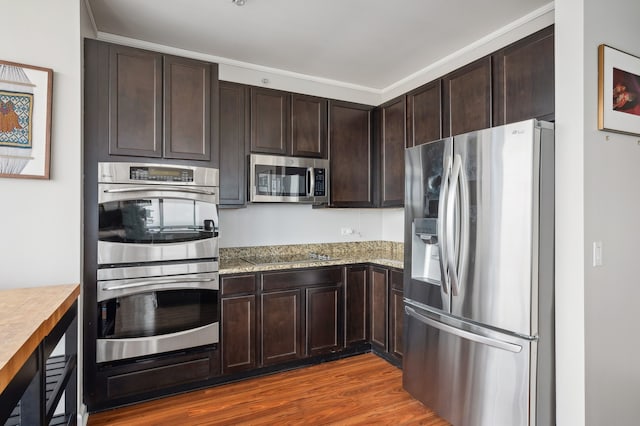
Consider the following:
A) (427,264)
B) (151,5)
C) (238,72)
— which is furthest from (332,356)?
(151,5)

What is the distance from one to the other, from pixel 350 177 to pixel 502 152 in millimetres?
1811

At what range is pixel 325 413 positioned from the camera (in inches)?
97.0

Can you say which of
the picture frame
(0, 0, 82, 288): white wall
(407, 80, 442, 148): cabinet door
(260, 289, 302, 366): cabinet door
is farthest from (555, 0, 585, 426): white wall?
(0, 0, 82, 288): white wall

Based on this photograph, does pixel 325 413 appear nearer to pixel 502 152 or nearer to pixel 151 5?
pixel 502 152

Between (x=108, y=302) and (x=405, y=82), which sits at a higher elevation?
(x=405, y=82)

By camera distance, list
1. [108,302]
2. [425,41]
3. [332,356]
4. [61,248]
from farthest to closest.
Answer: [332,356] < [425,41] < [108,302] < [61,248]

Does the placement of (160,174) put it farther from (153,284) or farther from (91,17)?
(91,17)

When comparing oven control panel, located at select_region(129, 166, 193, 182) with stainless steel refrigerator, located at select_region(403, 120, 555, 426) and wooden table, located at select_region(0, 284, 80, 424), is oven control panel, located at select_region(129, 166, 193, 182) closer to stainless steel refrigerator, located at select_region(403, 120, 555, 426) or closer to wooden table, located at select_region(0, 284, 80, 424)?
wooden table, located at select_region(0, 284, 80, 424)

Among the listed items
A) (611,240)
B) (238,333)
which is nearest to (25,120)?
(238,333)

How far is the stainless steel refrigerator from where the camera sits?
73.0 inches

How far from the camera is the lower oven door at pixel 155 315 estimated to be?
243 centimetres

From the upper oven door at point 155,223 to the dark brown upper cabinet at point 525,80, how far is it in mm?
2143

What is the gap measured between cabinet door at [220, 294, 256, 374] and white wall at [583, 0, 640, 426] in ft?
7.20

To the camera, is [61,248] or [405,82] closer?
[61,248]
